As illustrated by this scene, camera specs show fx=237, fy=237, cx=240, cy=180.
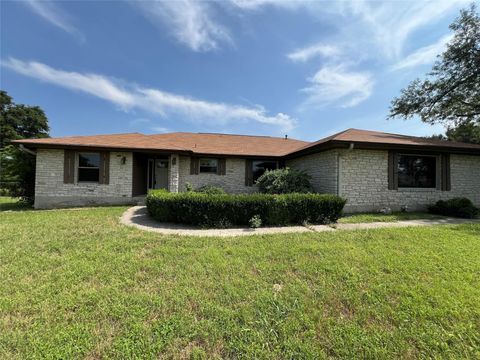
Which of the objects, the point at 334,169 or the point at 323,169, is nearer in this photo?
the point at 334,169

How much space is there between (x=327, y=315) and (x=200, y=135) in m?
16.3

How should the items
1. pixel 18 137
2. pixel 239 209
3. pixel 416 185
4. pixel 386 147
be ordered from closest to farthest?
1. pixel 239 209
2. pixel 386 147
3. pixel 416 185
4. pixel 18 137

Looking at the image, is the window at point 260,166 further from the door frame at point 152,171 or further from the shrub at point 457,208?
the shrub at point 457,208

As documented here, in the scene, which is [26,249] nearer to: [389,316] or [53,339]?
[53,339]

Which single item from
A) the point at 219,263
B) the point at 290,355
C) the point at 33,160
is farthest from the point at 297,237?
the point at 33,160

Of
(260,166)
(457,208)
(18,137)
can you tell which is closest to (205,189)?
(260,166)

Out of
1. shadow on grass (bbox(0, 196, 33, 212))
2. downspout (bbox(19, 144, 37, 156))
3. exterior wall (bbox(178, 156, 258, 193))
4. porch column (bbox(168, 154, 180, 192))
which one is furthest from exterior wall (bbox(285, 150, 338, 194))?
shadow on grass (bbox(0, 196, 33, 212))

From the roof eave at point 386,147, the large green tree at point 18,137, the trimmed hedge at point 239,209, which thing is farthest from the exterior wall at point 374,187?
the large green tree at point 18,137

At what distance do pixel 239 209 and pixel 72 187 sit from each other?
8.80 meters

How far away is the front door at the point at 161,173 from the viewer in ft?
46.2

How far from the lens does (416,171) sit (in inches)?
422

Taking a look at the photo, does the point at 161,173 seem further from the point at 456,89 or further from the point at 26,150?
the point at 456,89

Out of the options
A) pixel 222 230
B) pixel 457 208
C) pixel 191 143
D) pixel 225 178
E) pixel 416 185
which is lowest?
pixel 222 230

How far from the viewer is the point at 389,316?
3.08 meters
